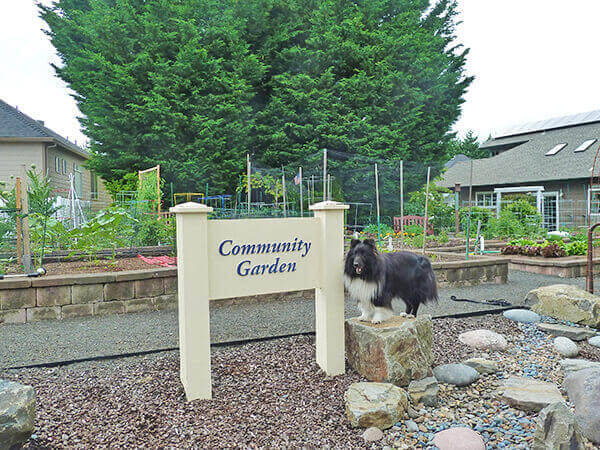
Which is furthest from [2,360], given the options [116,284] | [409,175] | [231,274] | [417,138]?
[417,138]

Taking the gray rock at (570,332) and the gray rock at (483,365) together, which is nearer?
the gray rock at (483,365)

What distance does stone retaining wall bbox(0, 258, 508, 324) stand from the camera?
557 centimetres

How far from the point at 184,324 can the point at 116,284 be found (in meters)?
3.20

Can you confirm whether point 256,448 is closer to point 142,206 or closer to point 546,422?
point 546,422

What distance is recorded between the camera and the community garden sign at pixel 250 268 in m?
3.28

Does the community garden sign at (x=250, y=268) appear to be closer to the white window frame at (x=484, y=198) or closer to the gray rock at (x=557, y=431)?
the gray rock at (x=557, y=431)

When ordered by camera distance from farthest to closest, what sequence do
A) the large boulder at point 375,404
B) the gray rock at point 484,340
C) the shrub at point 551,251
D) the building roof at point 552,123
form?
the building roof at point 552,123 < the shrub at point 551,251 < the gray rock at point 484,340 < the large boulder at point 375,404

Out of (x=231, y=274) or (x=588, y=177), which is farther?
(x=588, y=177)

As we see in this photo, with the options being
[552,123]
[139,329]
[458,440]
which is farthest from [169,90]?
[552,123]

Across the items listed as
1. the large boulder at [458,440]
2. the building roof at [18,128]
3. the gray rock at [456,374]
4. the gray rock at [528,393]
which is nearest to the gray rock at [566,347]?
the gray rock at [528,393]

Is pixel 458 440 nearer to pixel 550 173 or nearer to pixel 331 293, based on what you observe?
pixel 331 293

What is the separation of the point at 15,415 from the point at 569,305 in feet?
18.8

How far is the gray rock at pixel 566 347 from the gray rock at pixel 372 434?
8.21 ft

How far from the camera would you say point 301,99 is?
718 inches
